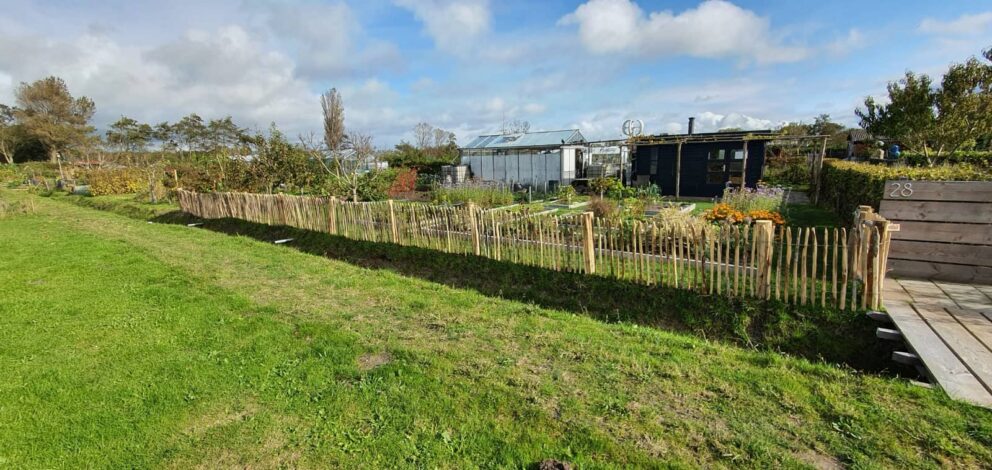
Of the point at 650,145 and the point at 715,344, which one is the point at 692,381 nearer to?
the point at 715,344

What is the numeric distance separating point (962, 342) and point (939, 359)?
1.57ft

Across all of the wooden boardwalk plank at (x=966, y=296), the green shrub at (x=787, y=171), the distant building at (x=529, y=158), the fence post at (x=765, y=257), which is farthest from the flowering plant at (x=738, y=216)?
the green shrub at (x=787, y=171)

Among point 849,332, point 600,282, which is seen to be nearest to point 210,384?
point 600,282

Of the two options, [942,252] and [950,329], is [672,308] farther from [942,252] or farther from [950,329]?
[942,252]

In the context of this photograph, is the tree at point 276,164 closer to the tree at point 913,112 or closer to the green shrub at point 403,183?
the green shrub at point 403,183

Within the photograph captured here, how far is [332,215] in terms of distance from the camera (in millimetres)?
9875

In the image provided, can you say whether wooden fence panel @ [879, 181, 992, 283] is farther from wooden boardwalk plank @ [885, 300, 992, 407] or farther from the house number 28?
wooden boardwalk plank @ [885, 300, 992, 407]

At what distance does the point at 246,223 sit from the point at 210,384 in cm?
1025

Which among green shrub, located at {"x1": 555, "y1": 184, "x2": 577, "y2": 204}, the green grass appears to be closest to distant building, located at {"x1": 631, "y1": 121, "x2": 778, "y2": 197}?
the green grass

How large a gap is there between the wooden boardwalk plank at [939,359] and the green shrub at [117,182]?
29236mm

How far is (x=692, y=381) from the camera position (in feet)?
11.3

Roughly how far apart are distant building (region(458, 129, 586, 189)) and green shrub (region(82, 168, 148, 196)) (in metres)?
17.8

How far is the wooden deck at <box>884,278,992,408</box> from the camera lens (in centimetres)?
309


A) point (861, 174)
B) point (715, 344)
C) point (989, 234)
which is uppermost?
point (861, 174)
